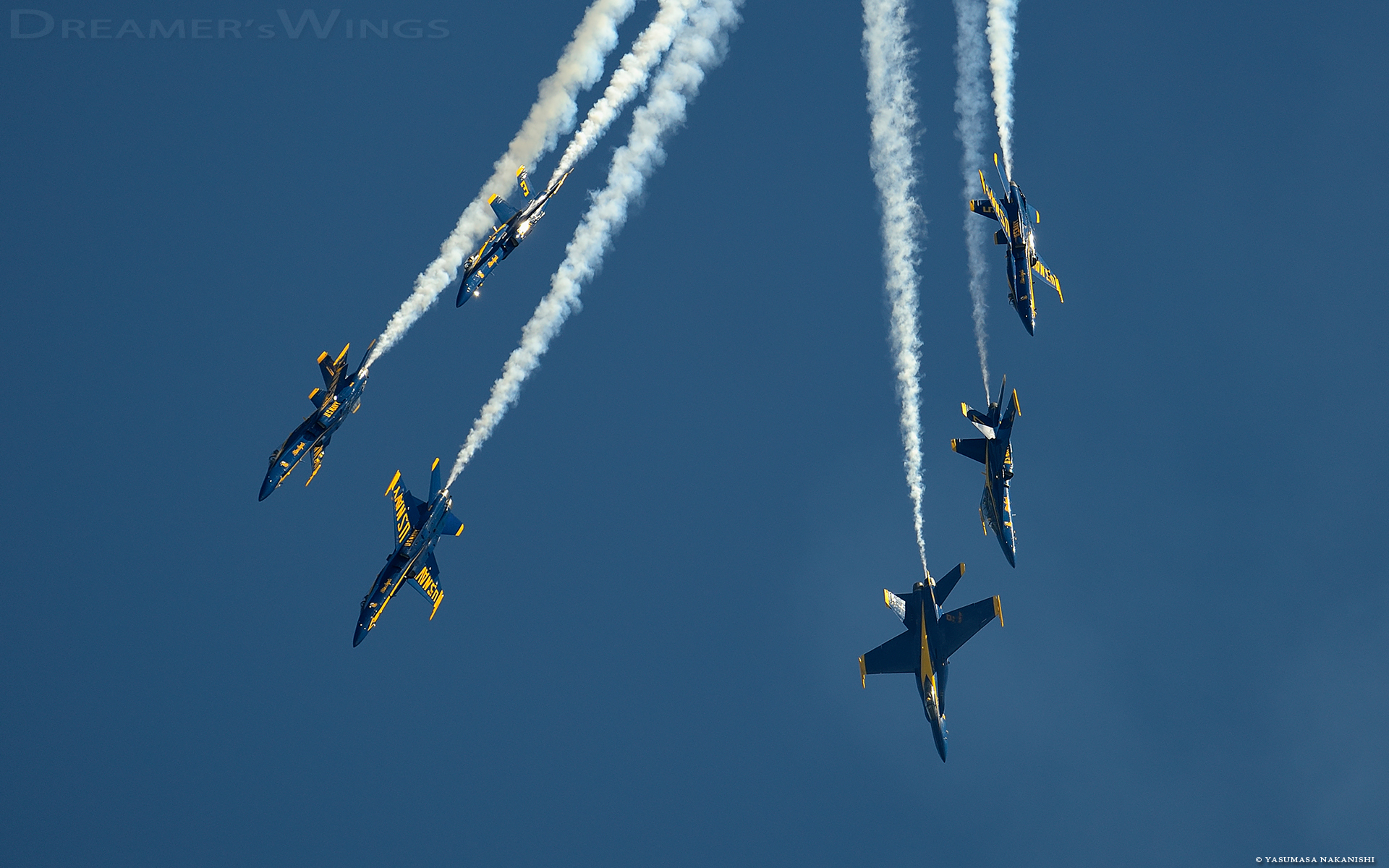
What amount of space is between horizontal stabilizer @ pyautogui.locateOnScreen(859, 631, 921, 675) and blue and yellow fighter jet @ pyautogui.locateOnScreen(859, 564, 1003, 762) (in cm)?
6

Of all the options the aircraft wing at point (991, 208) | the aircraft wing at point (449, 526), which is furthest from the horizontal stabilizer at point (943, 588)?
the aircraft wing at point (449, 526)

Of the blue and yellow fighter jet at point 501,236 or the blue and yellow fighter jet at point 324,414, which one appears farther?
the blue and yellow fighter jet at point 324,414

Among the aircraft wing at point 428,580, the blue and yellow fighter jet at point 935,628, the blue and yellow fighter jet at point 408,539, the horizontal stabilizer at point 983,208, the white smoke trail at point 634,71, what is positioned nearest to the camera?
the white smoke trail at point 634,71

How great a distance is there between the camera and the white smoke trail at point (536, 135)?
109 ft

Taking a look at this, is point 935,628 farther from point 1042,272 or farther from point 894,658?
point 1042,272

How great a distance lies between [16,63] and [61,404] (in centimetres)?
3079

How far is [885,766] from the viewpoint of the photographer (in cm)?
6362

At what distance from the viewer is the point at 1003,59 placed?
3569cm

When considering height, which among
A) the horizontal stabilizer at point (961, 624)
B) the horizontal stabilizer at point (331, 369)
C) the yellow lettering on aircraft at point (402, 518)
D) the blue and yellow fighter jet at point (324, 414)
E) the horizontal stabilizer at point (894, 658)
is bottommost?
the horizontal stabilizer at point (894, 658)

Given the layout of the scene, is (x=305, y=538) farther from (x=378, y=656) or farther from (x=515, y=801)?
(x=515, y=801)

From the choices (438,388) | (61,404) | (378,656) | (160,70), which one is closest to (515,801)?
(378,656)

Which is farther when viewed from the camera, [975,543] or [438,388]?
[438,388]

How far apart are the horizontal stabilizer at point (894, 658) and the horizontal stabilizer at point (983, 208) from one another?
1635cm

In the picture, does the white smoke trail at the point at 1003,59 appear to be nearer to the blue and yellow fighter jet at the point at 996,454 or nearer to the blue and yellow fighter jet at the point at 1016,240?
the blue and yellow fighter jet at the point at 1016,240
